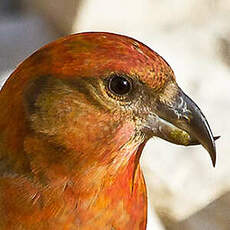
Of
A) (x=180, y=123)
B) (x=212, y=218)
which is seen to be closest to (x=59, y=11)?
(x=212, y=218)

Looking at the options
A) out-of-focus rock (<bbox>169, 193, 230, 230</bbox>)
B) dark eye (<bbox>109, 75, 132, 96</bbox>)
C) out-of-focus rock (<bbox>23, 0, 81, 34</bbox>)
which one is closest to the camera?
dark eye (<bbox>109, 75, 132, 96</bbox>)

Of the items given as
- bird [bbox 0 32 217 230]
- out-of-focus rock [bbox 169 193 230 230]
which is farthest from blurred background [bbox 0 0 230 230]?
bird [bbox 0 32 217 230]

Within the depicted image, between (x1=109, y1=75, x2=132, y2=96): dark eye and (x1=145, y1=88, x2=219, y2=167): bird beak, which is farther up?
(x1=109, y1=75, x2=132, y2=96): dark eye

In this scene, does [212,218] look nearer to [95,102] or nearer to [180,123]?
[180,123]

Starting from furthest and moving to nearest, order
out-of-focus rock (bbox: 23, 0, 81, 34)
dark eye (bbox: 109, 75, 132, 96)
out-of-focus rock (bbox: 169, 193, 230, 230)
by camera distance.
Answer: out-of-focus rock (bbox: 23, 0, 81, 34) → out-of-focus rock (bbox: 169, 193, 230, 230) → dark eye (bbox: 109, 75, 132, 96)

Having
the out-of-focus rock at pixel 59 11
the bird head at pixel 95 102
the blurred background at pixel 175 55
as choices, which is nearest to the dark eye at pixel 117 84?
the bird head at pixel 95 102

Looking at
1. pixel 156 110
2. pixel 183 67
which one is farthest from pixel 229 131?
pixel 156 110

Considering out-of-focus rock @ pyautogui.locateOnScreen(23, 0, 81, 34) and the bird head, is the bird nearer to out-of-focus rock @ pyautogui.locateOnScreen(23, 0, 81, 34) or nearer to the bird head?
the bird head

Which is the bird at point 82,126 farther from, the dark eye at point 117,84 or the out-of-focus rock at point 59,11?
the out-of-focus rock at point 59,11
